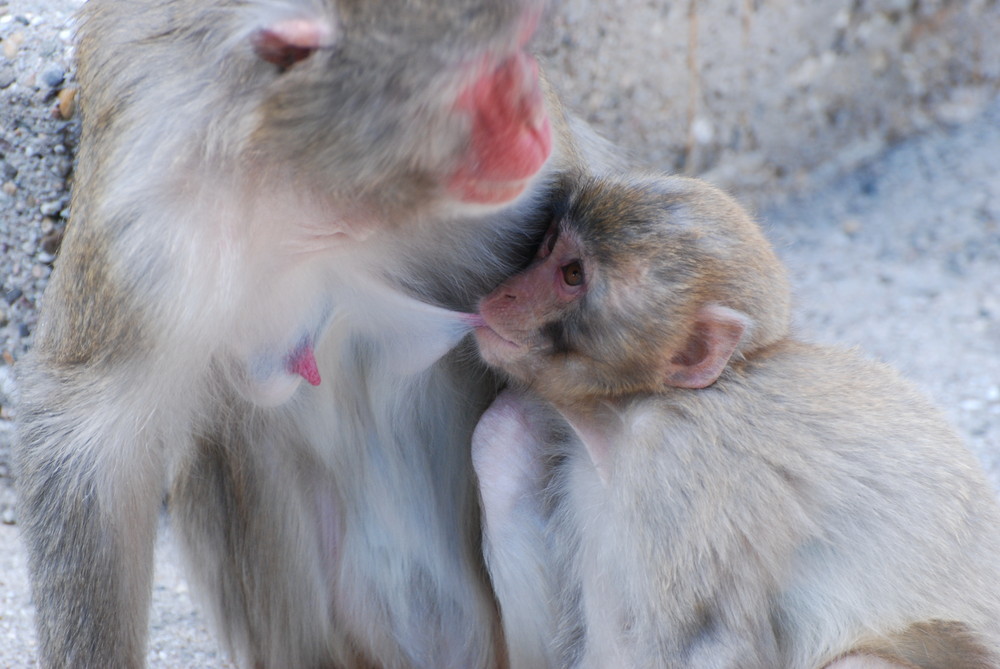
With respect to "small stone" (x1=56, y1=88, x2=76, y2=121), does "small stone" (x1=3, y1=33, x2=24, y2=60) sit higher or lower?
higher

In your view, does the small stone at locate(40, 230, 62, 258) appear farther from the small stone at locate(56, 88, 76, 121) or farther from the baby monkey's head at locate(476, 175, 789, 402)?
the baby monkey's head at locate(476, 175, 789, 402)

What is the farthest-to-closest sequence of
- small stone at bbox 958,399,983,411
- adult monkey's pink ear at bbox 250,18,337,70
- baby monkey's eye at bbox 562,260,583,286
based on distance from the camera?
1. small stone at bbox 958,399,983,411
2. baby monkey's eye at bbox 562,260,583,286
3. adult monkey's pink ear at bbox 250,18,337,70

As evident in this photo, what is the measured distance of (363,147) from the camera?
1.85m

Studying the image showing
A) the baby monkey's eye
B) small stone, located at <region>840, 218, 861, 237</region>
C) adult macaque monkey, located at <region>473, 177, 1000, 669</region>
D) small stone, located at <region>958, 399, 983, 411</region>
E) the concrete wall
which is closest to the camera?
adult macaque monkey, located at <region>473, 177, 1000, 669</region>

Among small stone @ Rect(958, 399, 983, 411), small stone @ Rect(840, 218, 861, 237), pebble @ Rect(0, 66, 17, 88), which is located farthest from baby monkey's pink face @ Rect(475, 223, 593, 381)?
small stone @ Rect(840, 218, 861, 237)

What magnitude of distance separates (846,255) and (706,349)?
2388 mm

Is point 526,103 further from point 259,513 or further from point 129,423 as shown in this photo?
point 259,513

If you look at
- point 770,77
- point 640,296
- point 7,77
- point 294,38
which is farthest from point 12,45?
point 770,77

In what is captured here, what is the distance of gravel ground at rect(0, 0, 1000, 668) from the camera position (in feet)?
9.13

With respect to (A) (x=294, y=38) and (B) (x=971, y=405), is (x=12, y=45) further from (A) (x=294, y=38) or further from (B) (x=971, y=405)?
(B) (x=971, y=405)

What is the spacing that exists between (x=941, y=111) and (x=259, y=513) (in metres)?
3.31

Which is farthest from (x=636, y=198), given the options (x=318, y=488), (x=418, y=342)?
(x=318, y=488)

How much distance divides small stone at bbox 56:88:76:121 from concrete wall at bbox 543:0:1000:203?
1.33m

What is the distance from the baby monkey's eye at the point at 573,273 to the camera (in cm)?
218
